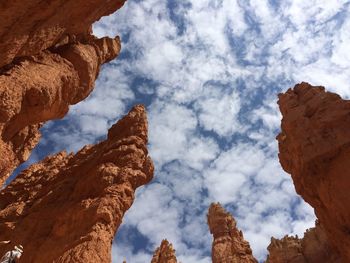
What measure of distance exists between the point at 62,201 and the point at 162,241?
28680 mm

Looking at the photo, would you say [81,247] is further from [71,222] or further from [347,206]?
[347,206]

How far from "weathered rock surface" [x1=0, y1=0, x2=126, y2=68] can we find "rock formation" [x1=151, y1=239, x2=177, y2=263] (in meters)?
31.6

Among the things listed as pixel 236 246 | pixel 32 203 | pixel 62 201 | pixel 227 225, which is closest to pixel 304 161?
pixel 62 201

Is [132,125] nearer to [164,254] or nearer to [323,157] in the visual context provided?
[323,157]

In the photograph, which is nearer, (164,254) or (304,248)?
(304,248)

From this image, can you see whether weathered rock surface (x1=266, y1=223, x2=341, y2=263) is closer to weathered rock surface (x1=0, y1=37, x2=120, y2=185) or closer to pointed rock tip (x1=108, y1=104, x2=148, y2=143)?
pointed rock tip (x1=108, y1=104, x2=148, y2=143)

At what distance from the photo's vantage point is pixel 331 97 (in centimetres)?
2353

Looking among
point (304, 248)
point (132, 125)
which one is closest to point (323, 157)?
point (132, 125)

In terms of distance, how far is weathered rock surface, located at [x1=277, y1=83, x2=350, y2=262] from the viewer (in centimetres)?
1905

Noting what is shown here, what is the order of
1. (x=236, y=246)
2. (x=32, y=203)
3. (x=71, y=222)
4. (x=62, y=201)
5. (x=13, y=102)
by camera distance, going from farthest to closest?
(x=236, y=246), (x=32, y=203), (x=62, y=201), (x=71, y=222), (x=13, y=102)

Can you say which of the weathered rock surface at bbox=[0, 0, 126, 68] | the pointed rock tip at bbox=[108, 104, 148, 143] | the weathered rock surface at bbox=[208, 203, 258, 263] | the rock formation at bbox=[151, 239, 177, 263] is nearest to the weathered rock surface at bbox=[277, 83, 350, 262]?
the pointed rock tip at bbox=[108, 104, 148, 143]

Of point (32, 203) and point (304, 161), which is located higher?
point (32, 203)

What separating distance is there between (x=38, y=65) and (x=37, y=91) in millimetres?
2183

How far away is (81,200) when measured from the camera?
843 inches
